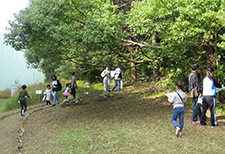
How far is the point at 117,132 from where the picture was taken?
696 cm

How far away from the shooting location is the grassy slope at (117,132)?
226 inches

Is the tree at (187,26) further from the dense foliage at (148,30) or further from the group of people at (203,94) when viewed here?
the group of people at (203,94)

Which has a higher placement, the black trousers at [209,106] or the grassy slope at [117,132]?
the black trousers at [209,106]

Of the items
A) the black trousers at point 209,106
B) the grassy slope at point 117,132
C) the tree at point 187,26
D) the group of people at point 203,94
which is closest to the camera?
the grassy slope at point 117,132

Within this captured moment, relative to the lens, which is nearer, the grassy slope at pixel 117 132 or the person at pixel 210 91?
the grassy slope at pixel 117 132

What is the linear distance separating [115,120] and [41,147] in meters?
2.94

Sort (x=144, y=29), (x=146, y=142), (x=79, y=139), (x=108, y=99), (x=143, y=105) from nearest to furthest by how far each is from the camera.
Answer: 1. (x=146, y=142)
2. (x=79, y=139)
3. (x=144, y=29)
4. (x=143, y=105)
5. (x=108, y=99)

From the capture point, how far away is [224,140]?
6051 millimetres

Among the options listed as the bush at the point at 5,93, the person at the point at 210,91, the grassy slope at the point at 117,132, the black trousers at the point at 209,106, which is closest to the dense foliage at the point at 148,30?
the person at the point at 210,91

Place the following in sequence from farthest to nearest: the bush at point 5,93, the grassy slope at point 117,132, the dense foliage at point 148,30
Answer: the bush at point 5,93
the dense foliage at point 148,30
the grassy slope at point 117,132

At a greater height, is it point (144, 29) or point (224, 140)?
point (144, 29)

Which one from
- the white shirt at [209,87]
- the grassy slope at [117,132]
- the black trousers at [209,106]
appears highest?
the white shirt at [209,87]

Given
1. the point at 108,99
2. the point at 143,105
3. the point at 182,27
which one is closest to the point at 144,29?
the point at 182,27

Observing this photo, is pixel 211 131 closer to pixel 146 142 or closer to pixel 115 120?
pixel 146 142
